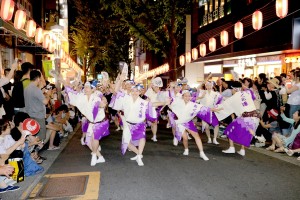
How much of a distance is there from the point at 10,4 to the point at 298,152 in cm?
878

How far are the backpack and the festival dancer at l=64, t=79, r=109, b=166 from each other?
103 cm

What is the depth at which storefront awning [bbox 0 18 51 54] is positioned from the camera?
9.70 metres

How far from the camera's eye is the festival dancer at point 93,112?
7.11 metres

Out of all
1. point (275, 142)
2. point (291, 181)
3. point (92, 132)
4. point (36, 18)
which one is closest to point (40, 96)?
point (92, 132)

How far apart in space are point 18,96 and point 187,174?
13.7ft

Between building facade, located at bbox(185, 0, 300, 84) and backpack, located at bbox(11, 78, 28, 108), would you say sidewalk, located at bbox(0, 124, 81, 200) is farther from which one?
building facade, located at bbox(185, 0, 300, 84)

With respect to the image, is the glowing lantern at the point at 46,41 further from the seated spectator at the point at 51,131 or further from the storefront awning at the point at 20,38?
the seated spectator at the point at 51,131

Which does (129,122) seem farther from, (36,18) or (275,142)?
(36,18)

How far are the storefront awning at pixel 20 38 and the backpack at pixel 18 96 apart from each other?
2.82m

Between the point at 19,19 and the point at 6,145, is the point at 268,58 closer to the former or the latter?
the point at 19,19

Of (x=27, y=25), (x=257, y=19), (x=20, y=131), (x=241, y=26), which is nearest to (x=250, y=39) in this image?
(x=241, y=26)

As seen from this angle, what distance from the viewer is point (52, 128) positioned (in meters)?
8.81

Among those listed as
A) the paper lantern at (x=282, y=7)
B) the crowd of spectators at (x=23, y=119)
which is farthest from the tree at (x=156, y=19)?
the crowd of spectators at (x=23, y=119)

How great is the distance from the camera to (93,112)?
7.09 m
